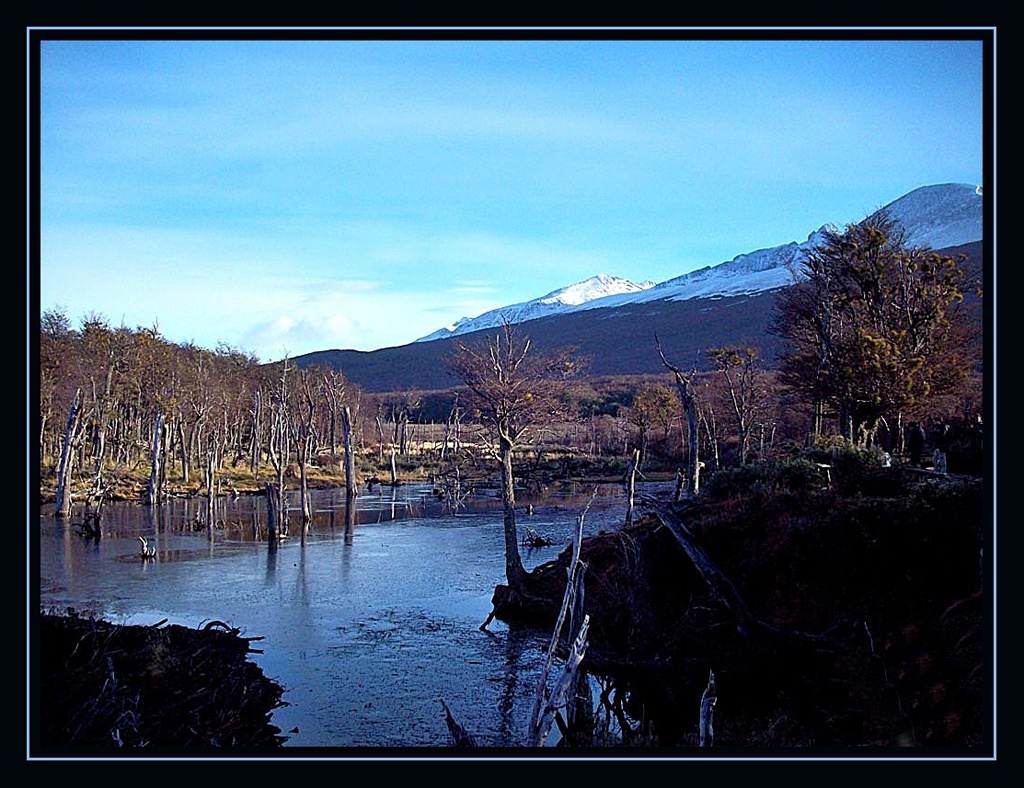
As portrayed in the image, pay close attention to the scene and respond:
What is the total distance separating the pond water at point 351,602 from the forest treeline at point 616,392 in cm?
236

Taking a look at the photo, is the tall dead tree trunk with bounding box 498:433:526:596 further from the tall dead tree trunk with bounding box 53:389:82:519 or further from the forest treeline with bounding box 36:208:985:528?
the tall dead tree trunk with bounding box 53:389:82:519

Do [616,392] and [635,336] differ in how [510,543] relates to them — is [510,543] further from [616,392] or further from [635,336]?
[635,336]

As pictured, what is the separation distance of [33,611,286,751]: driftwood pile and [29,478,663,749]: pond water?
395 millimetres

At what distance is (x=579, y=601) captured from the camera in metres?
7.43

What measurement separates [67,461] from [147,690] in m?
16.0

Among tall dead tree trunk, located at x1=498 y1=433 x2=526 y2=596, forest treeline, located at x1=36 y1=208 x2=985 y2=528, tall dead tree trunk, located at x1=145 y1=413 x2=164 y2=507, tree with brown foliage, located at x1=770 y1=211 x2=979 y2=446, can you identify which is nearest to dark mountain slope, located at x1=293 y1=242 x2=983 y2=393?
forest treeline, located at x1=36 y1=208 x2=985 y2=528

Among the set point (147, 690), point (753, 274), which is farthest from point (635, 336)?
point (147, 690)

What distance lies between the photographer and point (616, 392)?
102ft

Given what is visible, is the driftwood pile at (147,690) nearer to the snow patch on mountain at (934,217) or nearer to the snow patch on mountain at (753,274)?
the snow patch on mountain at (753,274)

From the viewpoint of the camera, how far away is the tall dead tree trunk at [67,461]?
22.7 m

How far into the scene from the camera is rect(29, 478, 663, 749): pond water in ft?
29.8

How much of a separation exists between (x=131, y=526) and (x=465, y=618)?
13.3 m
